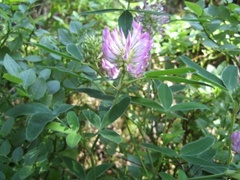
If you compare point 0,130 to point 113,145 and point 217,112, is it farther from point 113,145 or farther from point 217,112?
point 217,112

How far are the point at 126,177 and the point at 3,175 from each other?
1.26ft

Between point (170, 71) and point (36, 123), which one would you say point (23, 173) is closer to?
point (36, 123)

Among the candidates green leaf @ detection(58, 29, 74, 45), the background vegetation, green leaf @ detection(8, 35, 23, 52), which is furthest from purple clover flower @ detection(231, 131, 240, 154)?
green leaf @ detection(8, 35, 23, 52)

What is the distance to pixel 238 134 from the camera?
34.5 inches

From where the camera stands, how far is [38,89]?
35.5 inches

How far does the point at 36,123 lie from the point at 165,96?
237mm

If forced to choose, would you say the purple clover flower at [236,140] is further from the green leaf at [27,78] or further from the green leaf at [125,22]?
the green leaf at [27,78]

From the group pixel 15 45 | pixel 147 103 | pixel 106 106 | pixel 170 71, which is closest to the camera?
pixel 170 71

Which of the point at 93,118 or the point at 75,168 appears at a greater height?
the point at 93,118

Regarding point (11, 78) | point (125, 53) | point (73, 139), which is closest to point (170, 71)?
point (125, 53)

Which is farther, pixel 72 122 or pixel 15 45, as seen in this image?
pixel 15 45

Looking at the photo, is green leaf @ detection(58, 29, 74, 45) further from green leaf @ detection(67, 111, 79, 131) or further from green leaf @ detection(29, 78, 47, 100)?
A: green leaf @ detection(67, 111, 79, 131)

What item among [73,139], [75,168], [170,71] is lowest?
[75,168]

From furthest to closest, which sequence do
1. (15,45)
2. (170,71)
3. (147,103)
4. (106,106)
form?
(15,45)
(106,106)
(147,103)
(170,71)
